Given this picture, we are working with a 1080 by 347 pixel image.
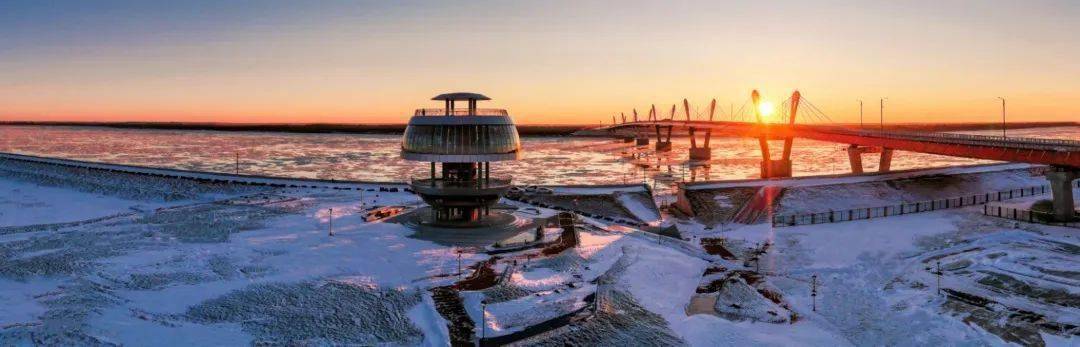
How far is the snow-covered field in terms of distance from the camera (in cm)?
2980

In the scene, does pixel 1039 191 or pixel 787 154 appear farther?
pixel 787 154

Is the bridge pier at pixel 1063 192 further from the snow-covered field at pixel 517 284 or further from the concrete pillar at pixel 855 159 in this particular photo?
the concrete pillar at pixel 855 159

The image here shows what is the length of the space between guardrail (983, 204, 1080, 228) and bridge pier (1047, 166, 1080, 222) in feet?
2.99

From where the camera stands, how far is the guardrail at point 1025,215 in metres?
57.5

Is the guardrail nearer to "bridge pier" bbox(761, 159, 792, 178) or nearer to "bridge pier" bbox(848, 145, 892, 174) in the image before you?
"bridge pier" bbox(848, 145, 892, 174)

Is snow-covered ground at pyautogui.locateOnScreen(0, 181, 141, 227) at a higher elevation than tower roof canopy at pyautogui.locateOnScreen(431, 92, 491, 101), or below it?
below

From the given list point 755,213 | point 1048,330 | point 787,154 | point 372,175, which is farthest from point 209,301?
point 787,154

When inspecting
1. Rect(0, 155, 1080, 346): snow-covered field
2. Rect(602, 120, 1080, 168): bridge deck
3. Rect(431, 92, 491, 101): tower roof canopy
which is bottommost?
Rect(0, 155, 1080, 346): snow-covered field

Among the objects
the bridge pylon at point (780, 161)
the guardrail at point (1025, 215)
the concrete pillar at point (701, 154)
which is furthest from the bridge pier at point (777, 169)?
the concrete pillar at point (701, 154)

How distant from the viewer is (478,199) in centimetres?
5228

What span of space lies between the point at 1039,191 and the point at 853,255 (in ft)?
168

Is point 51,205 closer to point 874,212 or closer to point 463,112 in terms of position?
point 463,112

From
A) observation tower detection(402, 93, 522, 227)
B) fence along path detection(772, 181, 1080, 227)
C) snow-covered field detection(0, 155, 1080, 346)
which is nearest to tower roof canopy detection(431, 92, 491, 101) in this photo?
observation tower detection(402, 93, 522, 227)

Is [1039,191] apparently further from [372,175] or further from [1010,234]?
[372,175]
